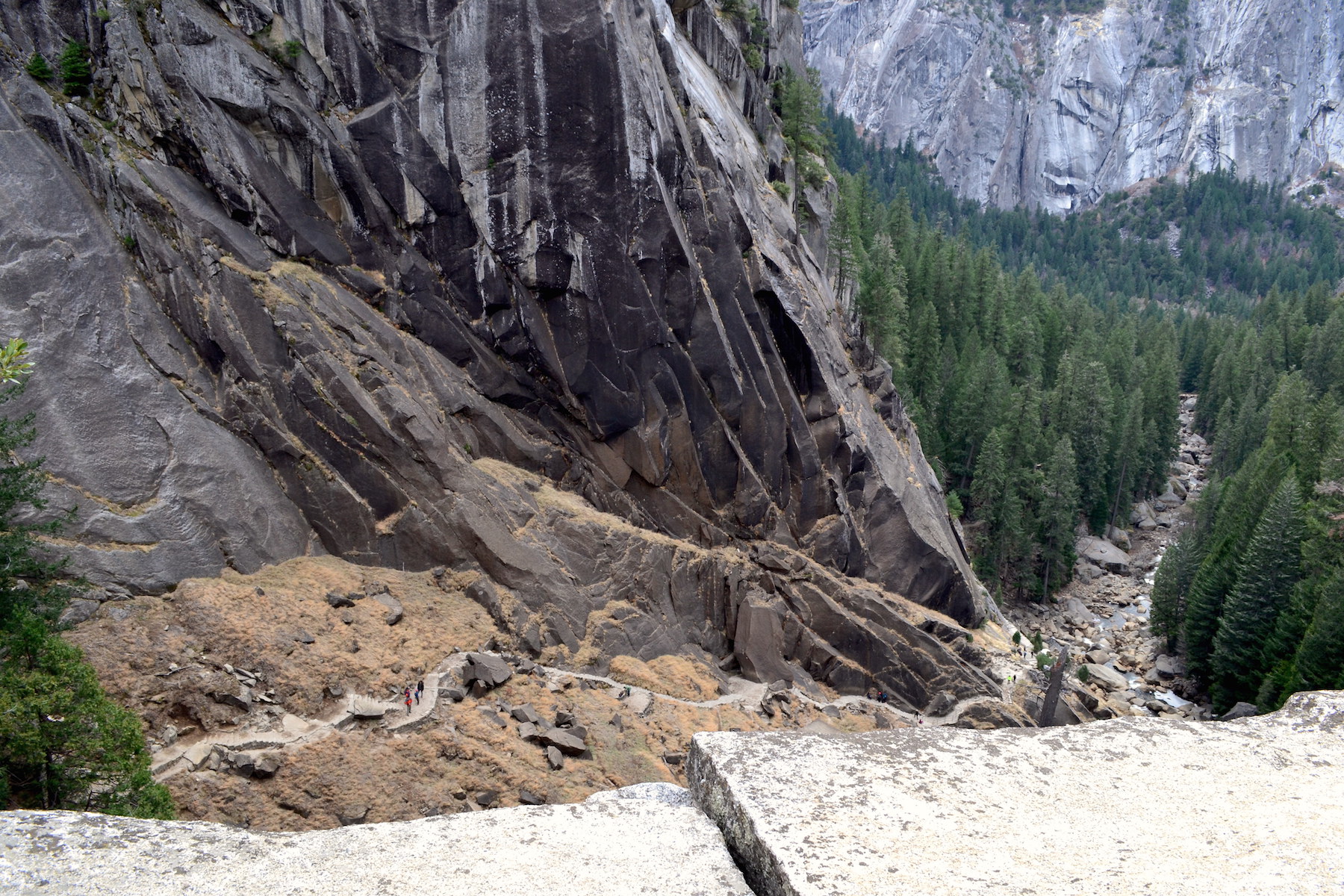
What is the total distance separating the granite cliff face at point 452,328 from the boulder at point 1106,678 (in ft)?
37.8

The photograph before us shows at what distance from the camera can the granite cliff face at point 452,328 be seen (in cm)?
2439

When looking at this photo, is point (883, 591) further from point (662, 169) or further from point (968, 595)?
point (662, 169)

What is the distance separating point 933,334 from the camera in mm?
68312

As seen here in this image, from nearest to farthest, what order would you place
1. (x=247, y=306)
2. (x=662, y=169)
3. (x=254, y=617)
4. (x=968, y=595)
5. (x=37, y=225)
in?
1. (x=254, y=617)
2. (x=37, y=225)
3. (x=247, y=306)
4. (x=662, y=169)
5. (x=968, y=595)

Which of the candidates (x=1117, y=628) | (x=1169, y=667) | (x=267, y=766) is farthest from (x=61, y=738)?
(x=1117, y=628)

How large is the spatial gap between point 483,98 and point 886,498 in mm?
24089

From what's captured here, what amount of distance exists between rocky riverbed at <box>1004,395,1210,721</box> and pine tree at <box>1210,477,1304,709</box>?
2.97m

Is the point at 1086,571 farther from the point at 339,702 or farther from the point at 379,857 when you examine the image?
the point at 379,857

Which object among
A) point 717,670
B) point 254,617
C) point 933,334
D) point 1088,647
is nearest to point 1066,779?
point 254,617

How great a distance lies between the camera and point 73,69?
1035 inches

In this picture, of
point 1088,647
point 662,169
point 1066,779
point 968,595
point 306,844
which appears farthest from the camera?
point 1088,647

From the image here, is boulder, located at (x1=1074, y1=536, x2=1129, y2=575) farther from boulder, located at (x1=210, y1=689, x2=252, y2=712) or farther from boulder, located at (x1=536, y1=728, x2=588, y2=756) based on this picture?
boulder, located at (x1=210, y1=689, x2=252, y2=712)

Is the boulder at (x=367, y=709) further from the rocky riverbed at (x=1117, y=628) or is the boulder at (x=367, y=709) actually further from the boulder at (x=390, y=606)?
the rocky riverbed at (x=1117, y=628)

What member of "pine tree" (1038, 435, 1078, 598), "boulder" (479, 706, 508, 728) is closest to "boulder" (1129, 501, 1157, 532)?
"pine tree" (1038, 435, 1078, 598)
